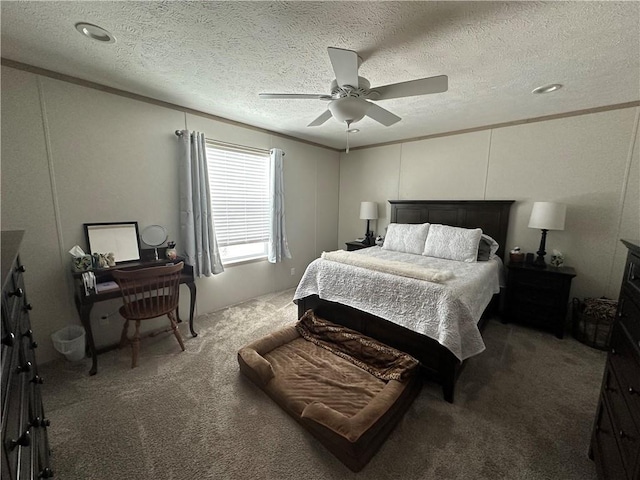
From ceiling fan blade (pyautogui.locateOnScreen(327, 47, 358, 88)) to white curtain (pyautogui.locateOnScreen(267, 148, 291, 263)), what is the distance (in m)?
2.15

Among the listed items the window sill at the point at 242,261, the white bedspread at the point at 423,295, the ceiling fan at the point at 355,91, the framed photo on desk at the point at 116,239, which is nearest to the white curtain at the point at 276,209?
the window sill at the point at 242,261

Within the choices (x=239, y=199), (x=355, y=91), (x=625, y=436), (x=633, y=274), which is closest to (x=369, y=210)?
(x=239, y=199)

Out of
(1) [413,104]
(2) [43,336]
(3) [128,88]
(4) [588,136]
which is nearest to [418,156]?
(1) [413,104]

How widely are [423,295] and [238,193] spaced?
2666 millimetres

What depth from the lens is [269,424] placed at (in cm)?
172

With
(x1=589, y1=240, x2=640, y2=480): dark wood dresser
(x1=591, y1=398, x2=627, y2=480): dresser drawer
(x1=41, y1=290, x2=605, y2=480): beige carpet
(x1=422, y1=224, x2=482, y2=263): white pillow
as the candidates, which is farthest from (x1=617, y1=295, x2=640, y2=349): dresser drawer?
(x1=422, y1=224, x2=482, y2=263): white pillow

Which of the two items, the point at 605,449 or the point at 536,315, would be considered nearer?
the point at 605,449

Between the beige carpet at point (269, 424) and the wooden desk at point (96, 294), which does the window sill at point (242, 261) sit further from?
the beige carpet at point (269, 424)

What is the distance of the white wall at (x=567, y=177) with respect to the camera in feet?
8.90

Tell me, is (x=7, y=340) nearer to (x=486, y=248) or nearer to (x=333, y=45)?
(x=333, y=45)

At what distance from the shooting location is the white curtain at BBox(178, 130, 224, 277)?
2914 mm

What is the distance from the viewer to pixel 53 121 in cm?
221

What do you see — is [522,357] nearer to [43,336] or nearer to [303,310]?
[303,310]

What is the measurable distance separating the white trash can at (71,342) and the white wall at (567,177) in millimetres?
4416
